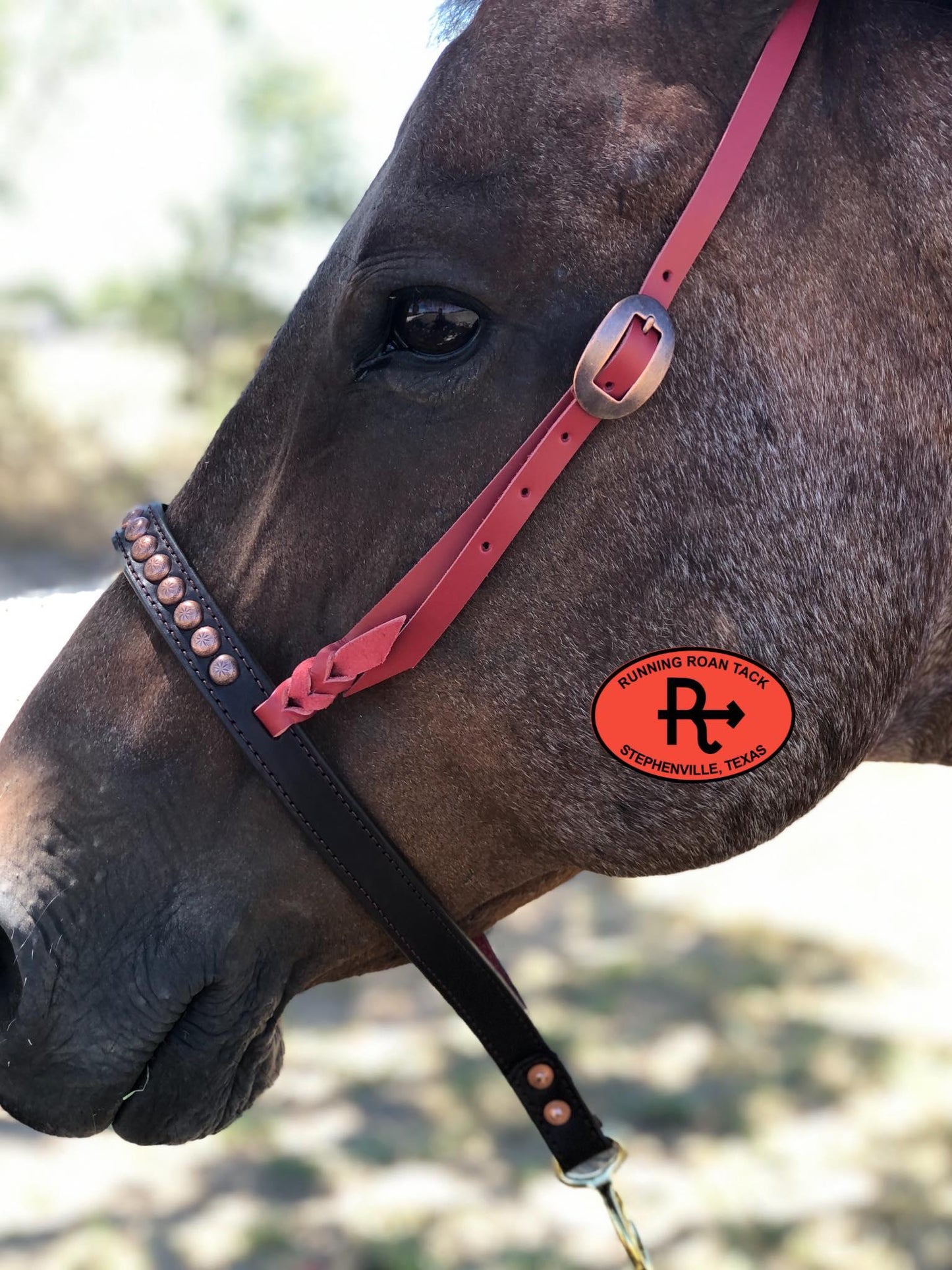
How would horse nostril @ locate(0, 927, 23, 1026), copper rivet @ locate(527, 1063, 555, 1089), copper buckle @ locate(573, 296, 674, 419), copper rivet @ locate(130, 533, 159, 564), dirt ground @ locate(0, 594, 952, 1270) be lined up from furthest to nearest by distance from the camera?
dirt ground @ locate(0, 594, 952, 1270)
copper rivet @ locate(527, 1063, 555, 1089)
copper rivet @ locate(130, 533, 159, 564)
horse nostril @ locate(0, 927, 23, 1026)
copper buckle @ locate(573, 296, 674, 419)

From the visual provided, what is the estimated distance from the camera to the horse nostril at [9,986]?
1725 mm

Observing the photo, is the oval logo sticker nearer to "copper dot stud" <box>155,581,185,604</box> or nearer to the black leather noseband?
the black leather noseband

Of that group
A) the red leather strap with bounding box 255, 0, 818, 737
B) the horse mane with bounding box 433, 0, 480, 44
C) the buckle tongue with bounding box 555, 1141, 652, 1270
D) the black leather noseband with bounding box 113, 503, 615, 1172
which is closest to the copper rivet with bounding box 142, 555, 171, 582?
the black leather noseband with bounding box 113, 503, 615, 1172

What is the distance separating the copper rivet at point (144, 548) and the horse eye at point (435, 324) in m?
0.53

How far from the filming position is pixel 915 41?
1684mm

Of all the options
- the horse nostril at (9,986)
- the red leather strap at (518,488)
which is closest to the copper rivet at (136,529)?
the red leather strap at (518,488)

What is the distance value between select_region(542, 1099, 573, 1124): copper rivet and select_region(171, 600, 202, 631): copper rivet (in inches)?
40.0

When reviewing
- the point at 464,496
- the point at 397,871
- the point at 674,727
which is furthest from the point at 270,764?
the point at 674,727

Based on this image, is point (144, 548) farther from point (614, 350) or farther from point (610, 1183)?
point (610, 1183)

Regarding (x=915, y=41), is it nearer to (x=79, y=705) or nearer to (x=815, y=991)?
(x=79, y=705)

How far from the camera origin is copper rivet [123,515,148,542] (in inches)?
74.0

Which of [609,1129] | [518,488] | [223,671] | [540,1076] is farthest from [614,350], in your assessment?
[609,1129]

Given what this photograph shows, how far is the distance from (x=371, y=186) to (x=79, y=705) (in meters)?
Result: 0.96

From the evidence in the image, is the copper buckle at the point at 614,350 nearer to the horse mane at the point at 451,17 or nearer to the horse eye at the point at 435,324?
the horse eye at the point at 435,324
